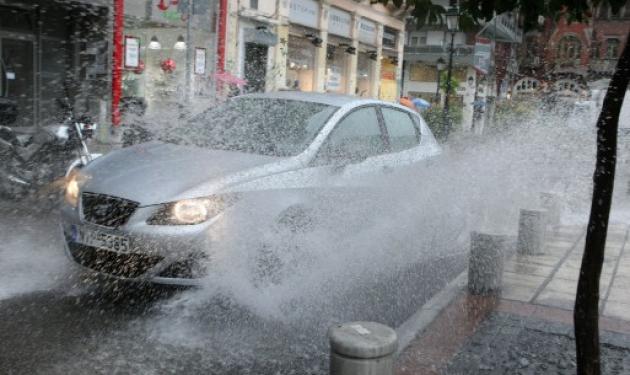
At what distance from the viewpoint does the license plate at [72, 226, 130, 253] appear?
4406 millimetres

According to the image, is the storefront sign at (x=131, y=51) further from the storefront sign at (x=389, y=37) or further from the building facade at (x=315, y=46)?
the storefront sign at (x=389, y=37)

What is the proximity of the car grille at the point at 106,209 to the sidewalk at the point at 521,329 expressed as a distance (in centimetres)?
205

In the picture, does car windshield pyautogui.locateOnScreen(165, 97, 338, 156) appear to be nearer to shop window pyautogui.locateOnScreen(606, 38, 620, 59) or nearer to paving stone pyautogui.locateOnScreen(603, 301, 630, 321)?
shop window pyautogui.locateOnScreen(606, 38, 620, 59)

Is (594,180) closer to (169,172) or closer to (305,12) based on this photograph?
(169,172)

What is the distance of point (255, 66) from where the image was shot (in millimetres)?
21703

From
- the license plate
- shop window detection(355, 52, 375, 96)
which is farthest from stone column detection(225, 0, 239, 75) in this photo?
the license plate

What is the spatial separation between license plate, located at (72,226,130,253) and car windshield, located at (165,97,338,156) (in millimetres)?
1267

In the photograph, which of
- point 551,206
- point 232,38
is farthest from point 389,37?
point 551,206

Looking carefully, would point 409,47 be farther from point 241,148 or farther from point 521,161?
point 241,148

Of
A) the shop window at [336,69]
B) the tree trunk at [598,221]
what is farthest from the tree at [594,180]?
the shop window at [336,69]

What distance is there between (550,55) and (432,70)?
97.8ft

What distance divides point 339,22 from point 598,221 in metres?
24.3

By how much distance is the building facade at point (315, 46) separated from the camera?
20.3m

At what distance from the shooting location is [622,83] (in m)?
3.02
